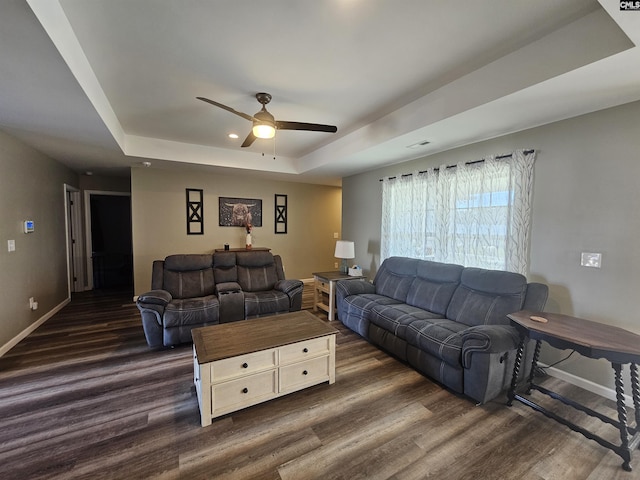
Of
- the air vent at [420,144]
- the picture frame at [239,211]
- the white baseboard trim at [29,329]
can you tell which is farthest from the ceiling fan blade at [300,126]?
the white baseboard trim at [29,329]

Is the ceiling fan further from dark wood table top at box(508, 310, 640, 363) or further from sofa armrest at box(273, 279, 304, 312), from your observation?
dark wood table top at box(508, 310, 640, 363)

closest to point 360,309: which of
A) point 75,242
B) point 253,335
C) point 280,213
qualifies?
point 253,335

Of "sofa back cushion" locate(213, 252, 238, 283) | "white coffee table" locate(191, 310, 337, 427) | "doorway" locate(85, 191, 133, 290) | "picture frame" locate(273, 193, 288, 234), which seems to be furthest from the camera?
"picture frame" locate(273, 193, 288, 234)

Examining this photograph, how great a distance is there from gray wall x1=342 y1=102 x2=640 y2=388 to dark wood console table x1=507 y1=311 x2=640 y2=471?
492 millimetres

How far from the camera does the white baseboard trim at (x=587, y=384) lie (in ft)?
7.31

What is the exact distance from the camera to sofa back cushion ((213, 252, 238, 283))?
4.00m

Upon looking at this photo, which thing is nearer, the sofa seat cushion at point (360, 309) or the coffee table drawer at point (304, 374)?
the coffee table drawer at point (304, 374)

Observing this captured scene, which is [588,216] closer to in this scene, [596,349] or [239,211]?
[596,349]

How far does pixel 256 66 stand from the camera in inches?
86.5

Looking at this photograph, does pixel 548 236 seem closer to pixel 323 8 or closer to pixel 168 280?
pixel 323 8

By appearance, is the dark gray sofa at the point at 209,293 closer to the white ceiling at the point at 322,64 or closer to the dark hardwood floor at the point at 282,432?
the dark hardwood floor at the point at 282,432

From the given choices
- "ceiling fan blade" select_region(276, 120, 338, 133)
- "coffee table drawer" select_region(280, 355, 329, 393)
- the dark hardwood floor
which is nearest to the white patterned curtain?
the dark hardwood floor

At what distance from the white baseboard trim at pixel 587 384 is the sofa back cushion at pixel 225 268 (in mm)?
3840

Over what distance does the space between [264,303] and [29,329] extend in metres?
2.97
